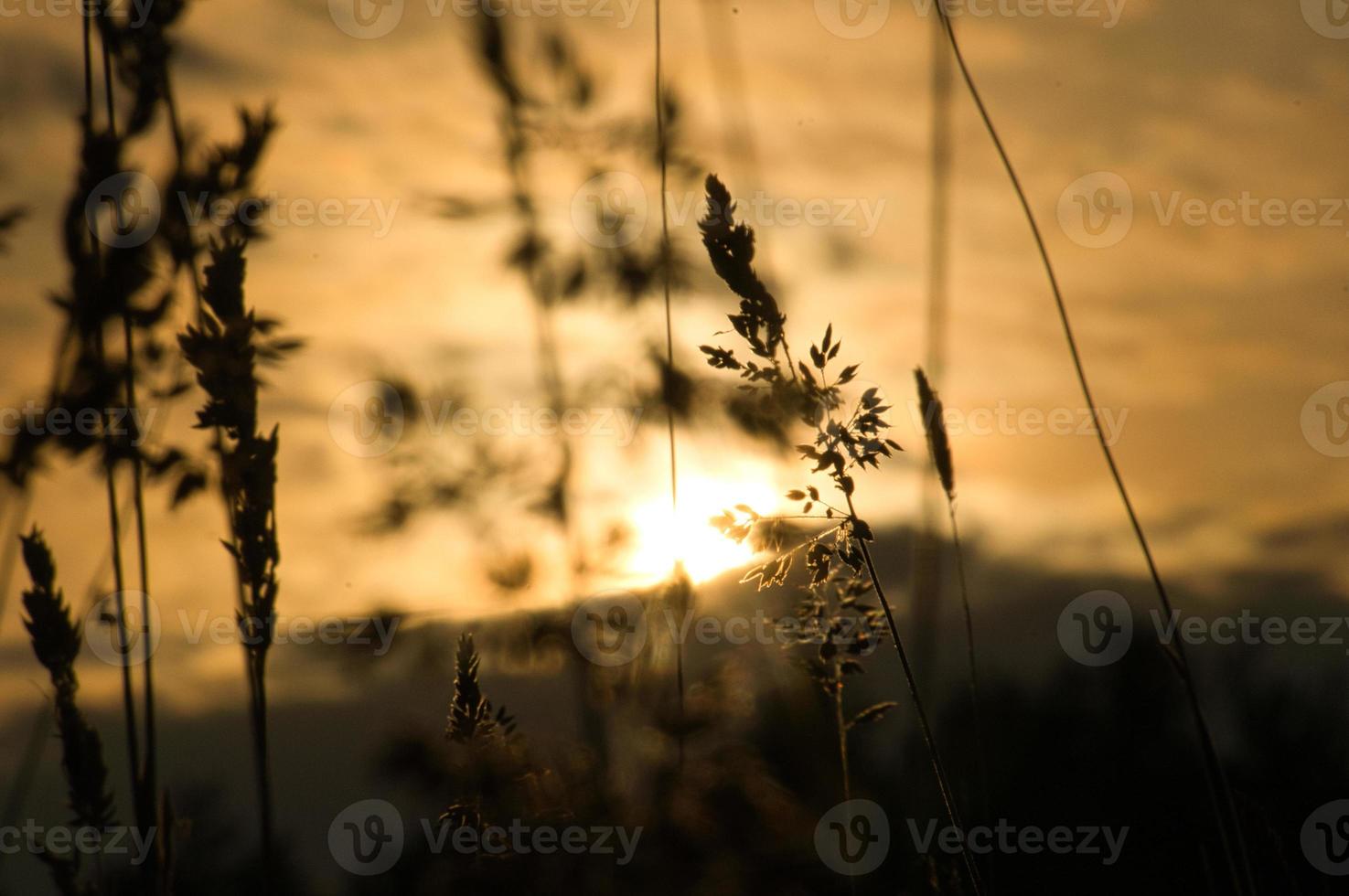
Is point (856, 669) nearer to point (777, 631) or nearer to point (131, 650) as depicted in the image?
point (777, 631)

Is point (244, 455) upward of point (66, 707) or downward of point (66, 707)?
upward

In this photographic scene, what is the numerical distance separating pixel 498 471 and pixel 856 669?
8.02ft

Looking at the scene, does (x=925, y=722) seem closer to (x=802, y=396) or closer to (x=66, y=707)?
(x=802, y=396)

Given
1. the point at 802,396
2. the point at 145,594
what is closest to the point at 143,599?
the point at 145,594

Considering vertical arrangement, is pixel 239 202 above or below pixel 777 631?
above

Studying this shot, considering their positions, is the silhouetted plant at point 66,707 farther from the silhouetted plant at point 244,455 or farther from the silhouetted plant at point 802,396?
the silhouetted plant at point 802,396

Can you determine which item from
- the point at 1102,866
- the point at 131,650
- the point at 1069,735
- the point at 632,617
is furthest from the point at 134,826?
the point at 1069,735

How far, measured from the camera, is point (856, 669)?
1.88 meters

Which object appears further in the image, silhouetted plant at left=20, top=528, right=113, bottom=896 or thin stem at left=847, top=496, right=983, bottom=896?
silhouetted plant at left=20, top=528, right=113, bottom=896

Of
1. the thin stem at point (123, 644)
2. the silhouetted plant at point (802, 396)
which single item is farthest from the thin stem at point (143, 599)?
the silhouetted plant at point (802, 396)

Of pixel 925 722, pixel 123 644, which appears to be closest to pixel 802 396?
pixel 925 722

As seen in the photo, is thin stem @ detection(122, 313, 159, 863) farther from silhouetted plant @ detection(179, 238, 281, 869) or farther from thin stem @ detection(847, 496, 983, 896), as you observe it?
thin stem @ detection(847, 496, 983, 896)

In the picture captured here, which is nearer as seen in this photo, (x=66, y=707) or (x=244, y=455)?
(x=244, y=455)

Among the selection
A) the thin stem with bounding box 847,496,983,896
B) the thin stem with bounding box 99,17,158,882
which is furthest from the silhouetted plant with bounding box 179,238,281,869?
the thin stem with bounding box 847,496,983,896
